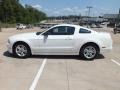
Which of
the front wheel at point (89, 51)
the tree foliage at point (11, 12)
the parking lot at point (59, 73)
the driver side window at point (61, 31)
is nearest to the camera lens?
the parking lot at point (59, 73)

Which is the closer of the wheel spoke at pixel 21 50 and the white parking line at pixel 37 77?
the white parking line at pixel 37 77

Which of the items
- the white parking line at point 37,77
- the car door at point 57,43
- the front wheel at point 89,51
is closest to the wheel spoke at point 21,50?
the car door at point 57,43

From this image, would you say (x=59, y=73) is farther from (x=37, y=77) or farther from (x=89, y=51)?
(x=89, y=51)

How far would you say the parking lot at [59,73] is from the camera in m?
7.91

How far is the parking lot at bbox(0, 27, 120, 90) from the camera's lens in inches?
311

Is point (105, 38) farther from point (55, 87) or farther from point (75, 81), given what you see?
point (55, 87)

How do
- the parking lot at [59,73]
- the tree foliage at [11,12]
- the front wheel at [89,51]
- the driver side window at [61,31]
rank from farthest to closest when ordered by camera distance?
the tree foliage at [11,12] → the driver side window at [61,31] → the front wheel at [89,51] → the parking lot at [59,73]

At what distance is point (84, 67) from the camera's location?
1090 cm

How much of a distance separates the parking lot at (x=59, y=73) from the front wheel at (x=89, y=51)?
248 mm

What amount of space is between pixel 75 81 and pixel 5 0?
3657 inches

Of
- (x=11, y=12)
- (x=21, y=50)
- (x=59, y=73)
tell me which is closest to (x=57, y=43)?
(x=21, y=50)

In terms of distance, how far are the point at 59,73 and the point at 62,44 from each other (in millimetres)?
3396

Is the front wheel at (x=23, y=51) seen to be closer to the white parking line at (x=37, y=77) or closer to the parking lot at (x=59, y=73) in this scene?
the parking lot at (x=59, y=73)

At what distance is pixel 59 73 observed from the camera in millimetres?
9609
